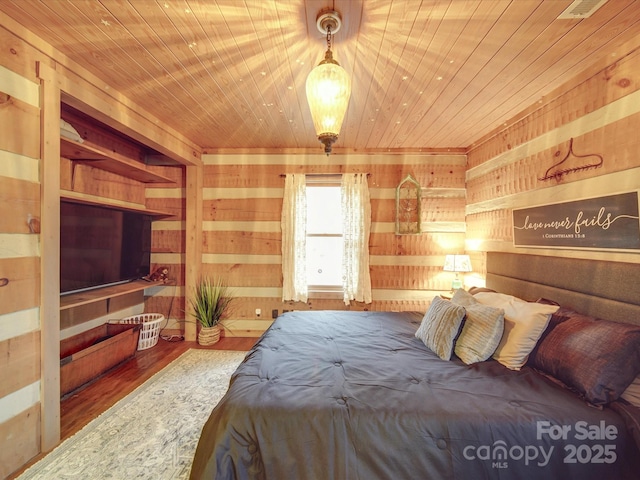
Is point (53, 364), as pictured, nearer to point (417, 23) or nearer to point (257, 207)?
point (257, 207)

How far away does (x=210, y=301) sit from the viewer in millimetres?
3248

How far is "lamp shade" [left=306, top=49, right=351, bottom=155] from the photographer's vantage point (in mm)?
1321

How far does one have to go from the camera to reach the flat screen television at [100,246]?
7.52 feet

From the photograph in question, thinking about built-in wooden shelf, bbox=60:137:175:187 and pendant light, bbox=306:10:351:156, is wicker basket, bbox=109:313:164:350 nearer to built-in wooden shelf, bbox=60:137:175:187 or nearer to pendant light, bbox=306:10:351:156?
built-in wooden shelf, bbox=60:137:175:187

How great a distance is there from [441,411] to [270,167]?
3164 mm

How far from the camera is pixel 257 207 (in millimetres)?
3502

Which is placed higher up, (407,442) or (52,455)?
(407,442)

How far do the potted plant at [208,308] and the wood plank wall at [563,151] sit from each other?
3231 mm

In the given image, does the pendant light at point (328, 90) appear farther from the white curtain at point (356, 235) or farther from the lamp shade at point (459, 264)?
the lamp shade at point (459, 264)

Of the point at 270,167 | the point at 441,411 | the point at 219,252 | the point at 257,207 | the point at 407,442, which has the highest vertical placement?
the point at 270,167

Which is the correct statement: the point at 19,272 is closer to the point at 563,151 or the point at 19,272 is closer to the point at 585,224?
the point at 585,224

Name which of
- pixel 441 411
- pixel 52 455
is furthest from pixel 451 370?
pixel 52 455

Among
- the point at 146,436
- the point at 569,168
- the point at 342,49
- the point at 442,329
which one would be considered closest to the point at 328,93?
the point at 342,49

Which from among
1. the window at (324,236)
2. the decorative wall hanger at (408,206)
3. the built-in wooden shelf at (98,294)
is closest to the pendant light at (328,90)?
the window at (324,236)
